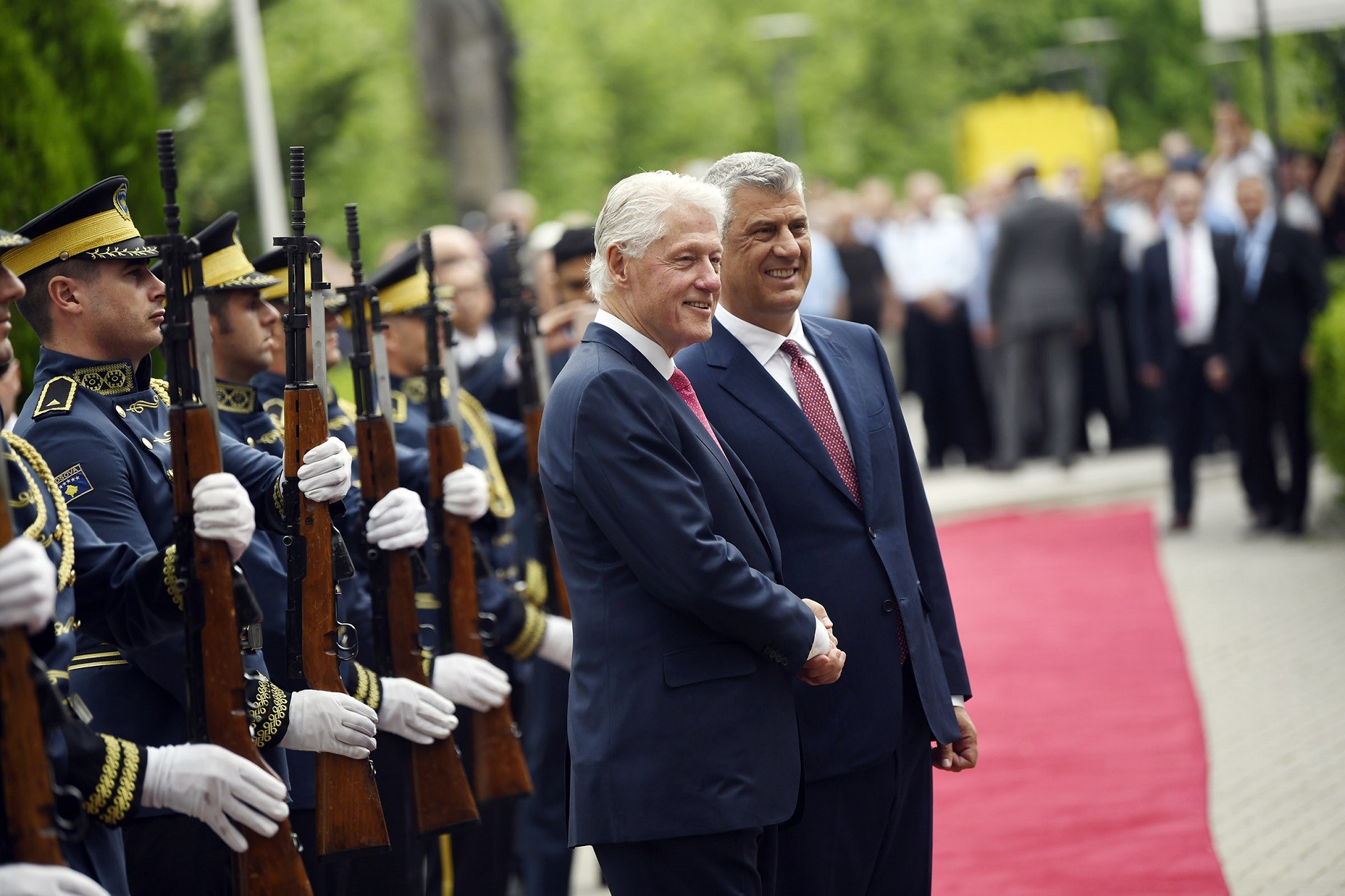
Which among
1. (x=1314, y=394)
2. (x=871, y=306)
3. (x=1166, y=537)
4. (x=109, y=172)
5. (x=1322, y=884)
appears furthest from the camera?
(x=871, y=306)

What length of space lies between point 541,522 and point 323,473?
2046 millimetres

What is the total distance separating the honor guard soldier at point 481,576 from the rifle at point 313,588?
84 centimetres

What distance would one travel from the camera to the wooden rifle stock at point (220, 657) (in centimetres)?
345

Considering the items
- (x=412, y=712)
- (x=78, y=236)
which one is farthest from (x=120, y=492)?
(x=412, y=712)

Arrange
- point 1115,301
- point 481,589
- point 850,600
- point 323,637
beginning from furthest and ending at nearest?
point 1115,301
point 481,589
point 323,637
point 850,600

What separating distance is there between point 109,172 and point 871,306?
1036 centimetres

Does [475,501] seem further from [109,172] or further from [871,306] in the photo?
[871,306]

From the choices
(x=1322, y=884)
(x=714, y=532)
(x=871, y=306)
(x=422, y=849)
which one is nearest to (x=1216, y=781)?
(x=1322, y=884)

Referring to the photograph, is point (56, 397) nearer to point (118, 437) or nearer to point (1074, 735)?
point (118, 437)

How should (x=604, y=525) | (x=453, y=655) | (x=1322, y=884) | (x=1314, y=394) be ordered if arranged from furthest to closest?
(x=1314, y=394), (x=1322, y=884), (x=453, y=655), (x=604, y=525)

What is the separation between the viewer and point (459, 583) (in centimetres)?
503

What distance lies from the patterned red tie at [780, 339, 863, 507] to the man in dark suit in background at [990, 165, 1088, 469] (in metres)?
9.85

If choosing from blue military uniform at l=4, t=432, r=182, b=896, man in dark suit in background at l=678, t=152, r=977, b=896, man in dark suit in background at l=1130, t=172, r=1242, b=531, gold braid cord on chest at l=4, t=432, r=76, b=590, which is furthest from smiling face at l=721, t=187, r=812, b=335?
man in dark suit in background at l=1130, t=172, r=1242, b=531

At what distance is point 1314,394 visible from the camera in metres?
10.7
